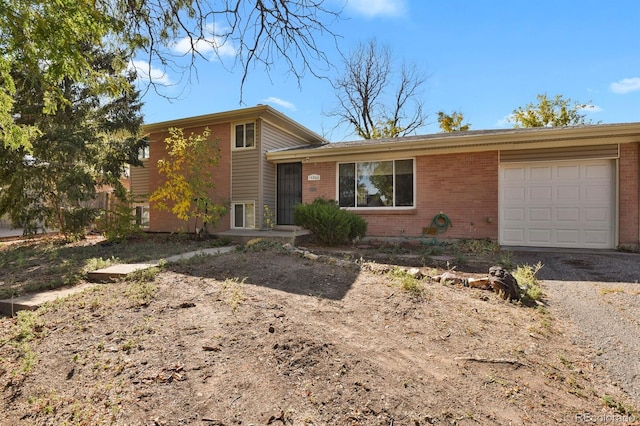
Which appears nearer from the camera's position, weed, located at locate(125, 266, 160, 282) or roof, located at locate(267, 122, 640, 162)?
weed, located at locate(125, 266, 160, 282)

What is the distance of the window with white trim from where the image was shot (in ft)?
36.8

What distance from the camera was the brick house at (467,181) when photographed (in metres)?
7.88

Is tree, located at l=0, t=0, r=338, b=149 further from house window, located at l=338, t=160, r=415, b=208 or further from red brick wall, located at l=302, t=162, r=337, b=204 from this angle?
red brick wall, located at l=302, t=162, r=337, b=204

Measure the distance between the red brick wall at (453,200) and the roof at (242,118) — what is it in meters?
4.49

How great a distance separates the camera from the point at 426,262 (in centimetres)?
621

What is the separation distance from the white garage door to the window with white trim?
7501 mm

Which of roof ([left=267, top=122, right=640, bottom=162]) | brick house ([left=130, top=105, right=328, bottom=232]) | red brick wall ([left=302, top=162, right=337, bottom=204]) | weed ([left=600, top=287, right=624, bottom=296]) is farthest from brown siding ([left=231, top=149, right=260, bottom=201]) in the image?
weed ([left=600, top=287, right=624, bottom=296])

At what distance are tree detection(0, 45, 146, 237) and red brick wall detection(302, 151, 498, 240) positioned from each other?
8.42m

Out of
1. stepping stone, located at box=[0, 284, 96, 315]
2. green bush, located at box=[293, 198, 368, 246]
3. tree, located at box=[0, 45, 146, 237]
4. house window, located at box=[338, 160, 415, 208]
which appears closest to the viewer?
stepping stone, located at box=[0, 284, 96, 315]

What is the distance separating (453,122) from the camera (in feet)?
73.3

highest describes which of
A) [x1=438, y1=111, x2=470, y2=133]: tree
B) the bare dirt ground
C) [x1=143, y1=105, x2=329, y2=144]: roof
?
[x1=438, y1=111, x2=470, y2=133]: tree

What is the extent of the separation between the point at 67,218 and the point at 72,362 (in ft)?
30.7

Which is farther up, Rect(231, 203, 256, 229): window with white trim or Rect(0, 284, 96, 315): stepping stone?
Rect(231, 203, 256, 229): window with white trim

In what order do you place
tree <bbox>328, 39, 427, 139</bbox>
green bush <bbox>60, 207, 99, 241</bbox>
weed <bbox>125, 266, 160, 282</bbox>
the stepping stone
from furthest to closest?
tree <bbox>328, 39, 427, 139</bbox> < green bush <bbox>60, 207, 99, 241</bbox> < weed <bbox>125, 266, 160, 282</bbox> < the stepping stone
